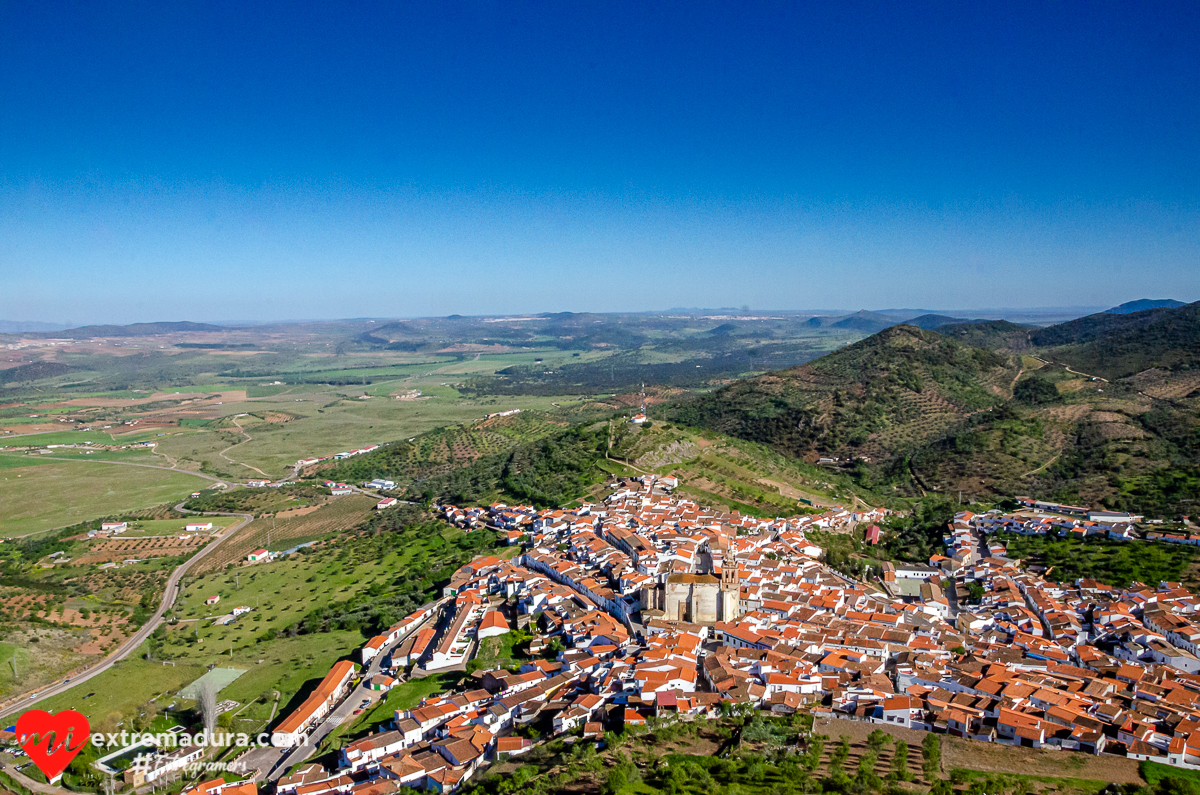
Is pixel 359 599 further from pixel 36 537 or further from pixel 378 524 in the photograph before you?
pixel 36 537

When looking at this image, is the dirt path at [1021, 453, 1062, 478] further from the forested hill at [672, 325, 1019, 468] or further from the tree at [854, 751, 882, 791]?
the tree at [854, 751, 882, 791]

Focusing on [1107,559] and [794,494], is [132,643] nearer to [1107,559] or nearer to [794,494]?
[794,494]

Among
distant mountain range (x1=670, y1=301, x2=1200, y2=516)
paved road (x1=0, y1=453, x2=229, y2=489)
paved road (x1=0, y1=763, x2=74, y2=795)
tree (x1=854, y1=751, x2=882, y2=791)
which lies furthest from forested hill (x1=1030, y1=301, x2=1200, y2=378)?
paved road (x1=0, y1=453, x2=229, y2=489)

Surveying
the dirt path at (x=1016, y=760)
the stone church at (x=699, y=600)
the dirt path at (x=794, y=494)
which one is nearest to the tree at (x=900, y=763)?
the dirt path at (x=1016, y=760)

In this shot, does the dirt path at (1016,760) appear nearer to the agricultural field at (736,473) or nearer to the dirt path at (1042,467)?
the agricultural field at (736,473)

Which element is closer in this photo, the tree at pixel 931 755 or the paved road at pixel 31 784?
the tree at pixel 931 755

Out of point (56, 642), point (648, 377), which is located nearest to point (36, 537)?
point (56, 642)
